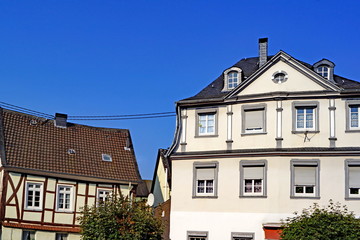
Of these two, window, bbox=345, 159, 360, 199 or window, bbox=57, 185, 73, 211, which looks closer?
window, bbox=345, 159, 360, 199

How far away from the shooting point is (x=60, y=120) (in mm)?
36438

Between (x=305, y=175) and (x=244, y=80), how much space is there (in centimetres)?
559

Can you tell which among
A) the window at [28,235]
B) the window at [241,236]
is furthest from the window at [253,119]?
the window at [28,235]

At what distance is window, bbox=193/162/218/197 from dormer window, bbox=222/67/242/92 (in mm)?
4126

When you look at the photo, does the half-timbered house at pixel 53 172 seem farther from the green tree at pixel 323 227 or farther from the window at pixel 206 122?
the green tree at pixel 323 227

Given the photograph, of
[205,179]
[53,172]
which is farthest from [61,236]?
[205,179]

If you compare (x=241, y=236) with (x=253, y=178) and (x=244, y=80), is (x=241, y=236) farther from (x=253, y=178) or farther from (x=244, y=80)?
(x=244, y=80)

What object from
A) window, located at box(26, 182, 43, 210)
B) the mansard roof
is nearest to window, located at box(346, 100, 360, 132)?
the mansard roof

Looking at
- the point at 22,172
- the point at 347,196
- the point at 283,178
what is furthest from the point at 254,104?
the point at 22,172

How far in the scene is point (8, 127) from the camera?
109 feet

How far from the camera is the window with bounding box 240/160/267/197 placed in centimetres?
2700

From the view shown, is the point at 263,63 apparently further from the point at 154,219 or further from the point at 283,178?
the point at 154,219

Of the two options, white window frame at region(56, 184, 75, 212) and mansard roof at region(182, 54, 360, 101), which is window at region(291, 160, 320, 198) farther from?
white window frame at region(56, 184, 75, 212)

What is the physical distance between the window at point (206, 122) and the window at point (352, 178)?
6.66 metres
